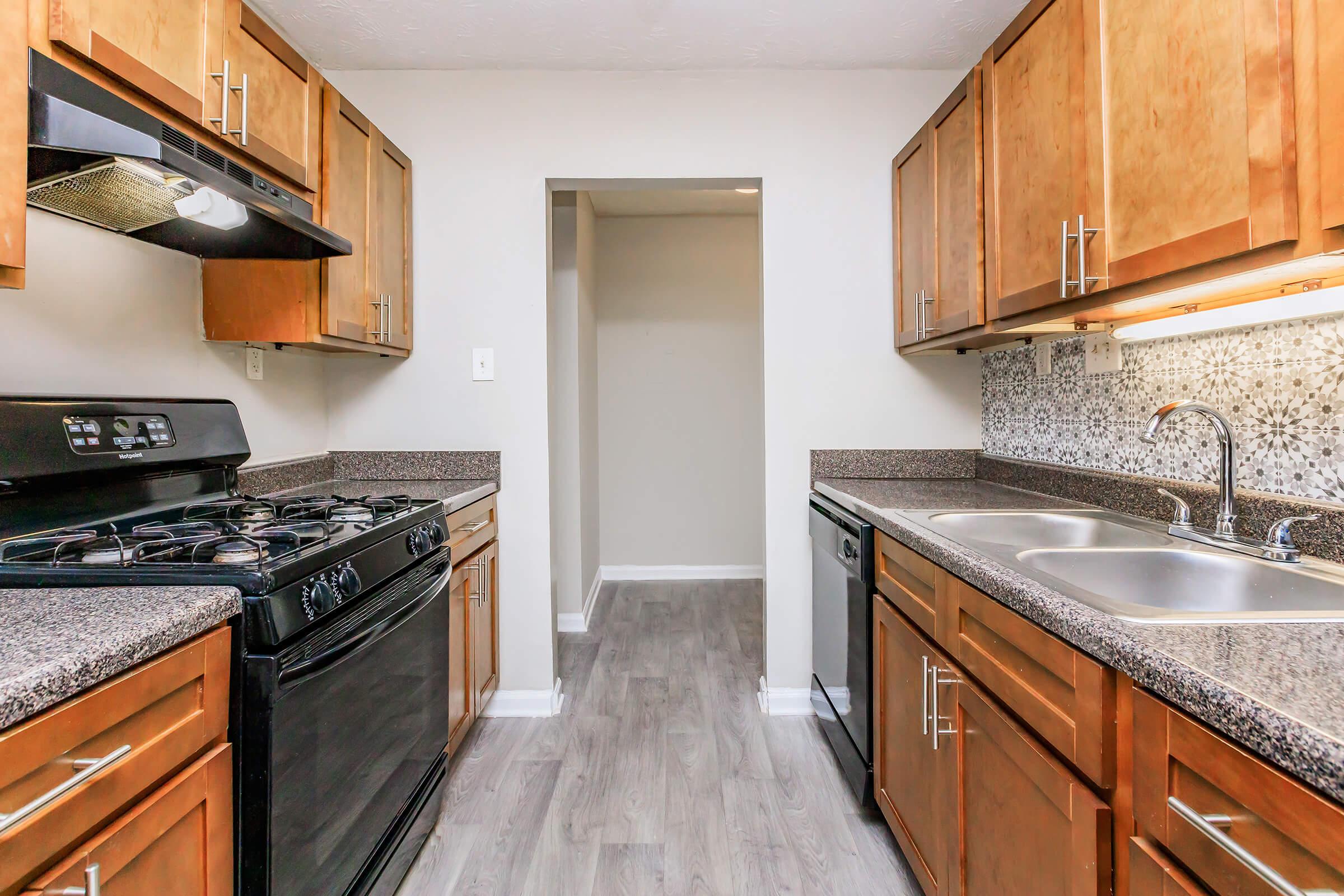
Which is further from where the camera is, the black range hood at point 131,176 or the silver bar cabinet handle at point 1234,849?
the black range hood at point 131,176

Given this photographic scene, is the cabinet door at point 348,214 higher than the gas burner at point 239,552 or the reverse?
higher

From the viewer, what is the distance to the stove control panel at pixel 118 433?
1.25 meters

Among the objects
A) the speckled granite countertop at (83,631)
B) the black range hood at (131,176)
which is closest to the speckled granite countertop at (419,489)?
the black range hood at (131,176)

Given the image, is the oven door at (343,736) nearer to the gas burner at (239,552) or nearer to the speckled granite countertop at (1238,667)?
the gas burner at (239,552)

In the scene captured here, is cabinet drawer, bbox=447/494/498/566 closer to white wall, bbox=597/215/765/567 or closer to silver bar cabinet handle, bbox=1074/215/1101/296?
silver bar cabinet handle, bbox=1074/215/1101/296

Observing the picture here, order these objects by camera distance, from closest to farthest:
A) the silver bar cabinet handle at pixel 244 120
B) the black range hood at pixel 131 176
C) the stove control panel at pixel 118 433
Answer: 1. the black range hood at pixel 131 176
2. the stove control panel at pixel 118 433
3. the silver bar cabinet handle at pixel 244 120

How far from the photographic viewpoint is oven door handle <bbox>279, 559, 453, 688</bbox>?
100 cm

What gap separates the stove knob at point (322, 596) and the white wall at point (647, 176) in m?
1.25

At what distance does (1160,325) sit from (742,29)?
1.56m

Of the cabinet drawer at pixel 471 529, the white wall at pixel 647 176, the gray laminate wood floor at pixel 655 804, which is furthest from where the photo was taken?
the white wall at pixel 647 176

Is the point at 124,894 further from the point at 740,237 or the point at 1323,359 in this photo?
the point at 740,237

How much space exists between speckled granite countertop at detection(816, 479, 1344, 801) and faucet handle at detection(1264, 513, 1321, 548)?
348 millimetres

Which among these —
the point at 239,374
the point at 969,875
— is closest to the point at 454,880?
the point at 969,875

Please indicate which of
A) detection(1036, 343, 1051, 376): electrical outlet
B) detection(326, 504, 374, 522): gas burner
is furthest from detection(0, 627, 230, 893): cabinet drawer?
detection(1036, 343, 1051, 376): electrical outlet
